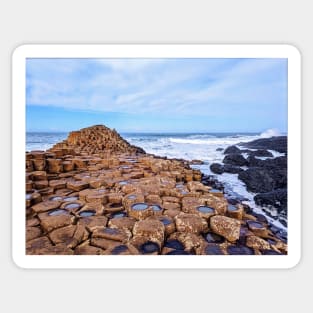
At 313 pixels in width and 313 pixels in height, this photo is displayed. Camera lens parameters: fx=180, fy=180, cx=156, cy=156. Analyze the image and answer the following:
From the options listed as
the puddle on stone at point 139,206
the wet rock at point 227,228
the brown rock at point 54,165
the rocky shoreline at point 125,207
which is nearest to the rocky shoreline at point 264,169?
the rocky shoreline at point 125,207

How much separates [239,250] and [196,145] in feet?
2.15

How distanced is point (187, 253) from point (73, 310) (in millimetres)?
694

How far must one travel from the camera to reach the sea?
110 cm

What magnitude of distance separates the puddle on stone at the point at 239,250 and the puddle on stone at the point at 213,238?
0.06m

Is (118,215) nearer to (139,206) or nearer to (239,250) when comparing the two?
(139,206)

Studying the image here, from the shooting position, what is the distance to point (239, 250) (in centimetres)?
99

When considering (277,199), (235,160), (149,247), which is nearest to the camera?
(149,247)

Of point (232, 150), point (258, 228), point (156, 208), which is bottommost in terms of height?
point (258, 228)

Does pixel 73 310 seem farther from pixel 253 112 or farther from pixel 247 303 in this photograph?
pixel 253 112

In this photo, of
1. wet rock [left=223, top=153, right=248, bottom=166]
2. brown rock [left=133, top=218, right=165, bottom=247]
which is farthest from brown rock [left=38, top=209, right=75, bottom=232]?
wet rock [left=223, top=153, right=248, bottom=166]

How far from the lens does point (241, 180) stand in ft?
3.91

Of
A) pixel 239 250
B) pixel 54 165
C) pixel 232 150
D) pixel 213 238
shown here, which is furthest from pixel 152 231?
pixel 54 165
